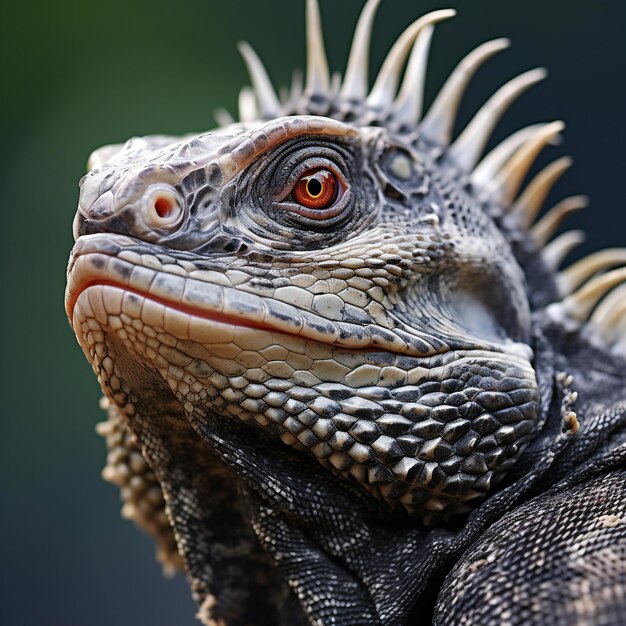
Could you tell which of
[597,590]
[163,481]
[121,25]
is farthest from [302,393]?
[121,25]

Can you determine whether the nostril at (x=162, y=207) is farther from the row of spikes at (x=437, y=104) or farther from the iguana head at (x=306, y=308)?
the row of spikes at (x=437, y=104)

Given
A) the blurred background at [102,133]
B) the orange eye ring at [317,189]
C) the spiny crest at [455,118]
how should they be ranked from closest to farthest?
the orange eye ring at [317,189] → the spiny crest at [455,118] → the blurred background at [102,133]

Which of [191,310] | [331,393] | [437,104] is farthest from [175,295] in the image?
[437,104]

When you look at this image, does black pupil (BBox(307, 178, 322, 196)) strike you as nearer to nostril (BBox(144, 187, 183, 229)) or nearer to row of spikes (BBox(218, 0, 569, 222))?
nostril (BBox(144, 187, 183, 229))

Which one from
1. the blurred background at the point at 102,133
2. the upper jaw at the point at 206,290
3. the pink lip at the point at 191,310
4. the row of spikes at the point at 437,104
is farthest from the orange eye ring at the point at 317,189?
the blurred background at the point at 102,133

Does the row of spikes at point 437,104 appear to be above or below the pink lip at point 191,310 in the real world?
above

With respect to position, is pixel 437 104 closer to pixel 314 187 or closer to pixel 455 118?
pixel 455 118

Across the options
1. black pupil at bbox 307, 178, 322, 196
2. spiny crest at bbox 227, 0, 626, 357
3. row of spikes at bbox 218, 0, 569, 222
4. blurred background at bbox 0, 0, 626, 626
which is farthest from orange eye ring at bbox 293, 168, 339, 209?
blurred background at bbox 0, 0, 626, 626
